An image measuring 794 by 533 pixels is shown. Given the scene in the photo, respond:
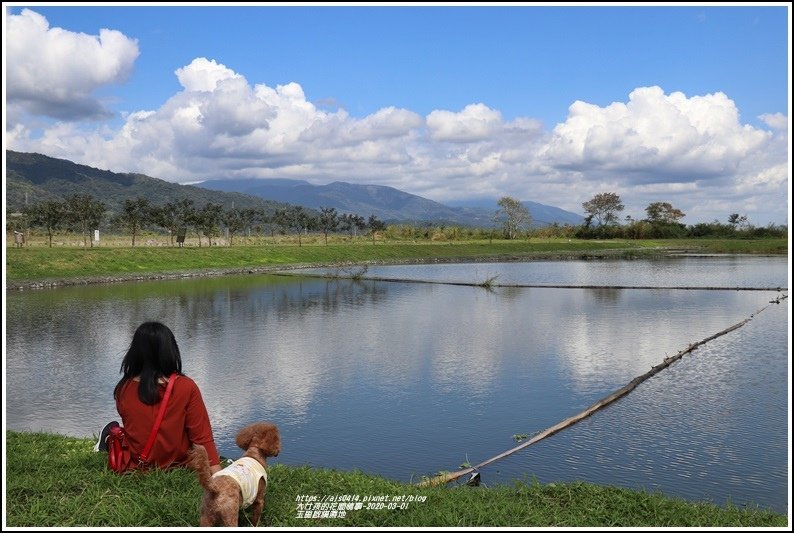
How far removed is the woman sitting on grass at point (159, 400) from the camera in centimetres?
471

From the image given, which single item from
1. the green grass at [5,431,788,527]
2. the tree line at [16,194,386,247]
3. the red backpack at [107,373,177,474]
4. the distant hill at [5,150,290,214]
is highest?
the distant hill at [5,150,290,214]

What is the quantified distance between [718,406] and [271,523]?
767cm

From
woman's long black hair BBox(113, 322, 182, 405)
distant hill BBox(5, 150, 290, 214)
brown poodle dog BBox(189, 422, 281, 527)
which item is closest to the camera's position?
brown poodle dog BBox(189, 422, 281, 527)

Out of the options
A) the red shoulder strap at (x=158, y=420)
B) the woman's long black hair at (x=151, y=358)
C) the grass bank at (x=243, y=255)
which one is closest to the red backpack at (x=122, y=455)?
the red shoulder strap at (x=158, y=420)

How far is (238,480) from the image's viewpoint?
13.0 feet

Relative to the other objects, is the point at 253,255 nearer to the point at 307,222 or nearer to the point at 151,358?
the point at 307,222

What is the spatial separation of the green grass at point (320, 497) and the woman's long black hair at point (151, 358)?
68 centimetres

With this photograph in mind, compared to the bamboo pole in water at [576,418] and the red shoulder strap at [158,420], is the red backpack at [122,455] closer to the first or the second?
the red shoulder strap at [158,420]

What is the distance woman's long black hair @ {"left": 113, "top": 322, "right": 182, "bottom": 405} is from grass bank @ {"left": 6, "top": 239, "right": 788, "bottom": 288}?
3005 centimetres

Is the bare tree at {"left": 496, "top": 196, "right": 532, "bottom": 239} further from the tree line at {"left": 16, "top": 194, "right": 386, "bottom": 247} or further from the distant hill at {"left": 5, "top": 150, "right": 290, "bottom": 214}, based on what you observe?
→ the distant hill at {"left": 5, "top": 150, "right": 290, "bottom": 214}

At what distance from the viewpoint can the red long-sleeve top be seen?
15.8 feet

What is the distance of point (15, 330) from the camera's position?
706 inches

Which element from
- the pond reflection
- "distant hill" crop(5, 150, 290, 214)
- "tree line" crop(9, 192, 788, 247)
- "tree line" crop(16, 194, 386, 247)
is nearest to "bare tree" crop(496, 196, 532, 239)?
"tree line" crop(9, 192, 788, 247)

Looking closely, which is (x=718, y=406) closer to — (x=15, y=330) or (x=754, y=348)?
(x=754, y=348)
